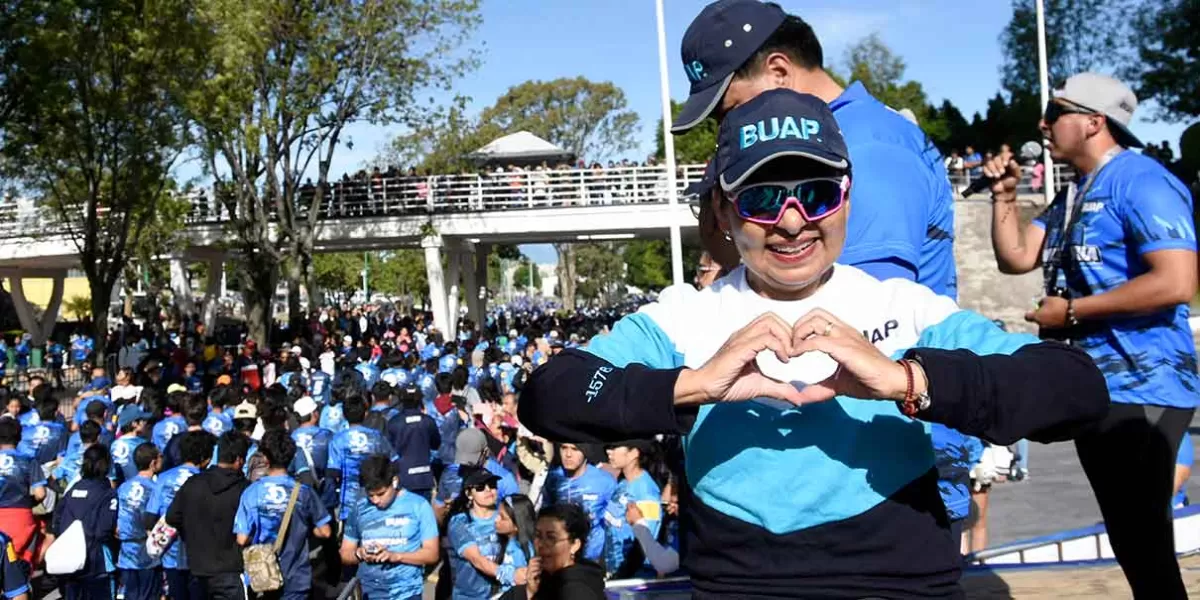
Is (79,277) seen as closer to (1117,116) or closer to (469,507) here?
(469,507)

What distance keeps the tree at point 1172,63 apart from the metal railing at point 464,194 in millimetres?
20866

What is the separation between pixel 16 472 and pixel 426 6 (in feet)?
66.6

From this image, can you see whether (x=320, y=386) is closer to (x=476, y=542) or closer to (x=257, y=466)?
(x=257, y=466)

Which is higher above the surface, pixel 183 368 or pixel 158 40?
pixel 158 40

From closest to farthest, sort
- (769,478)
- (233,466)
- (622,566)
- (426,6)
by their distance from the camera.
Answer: (769,478) < (622,566) < (233,466) < (426,6)

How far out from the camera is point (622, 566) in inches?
282

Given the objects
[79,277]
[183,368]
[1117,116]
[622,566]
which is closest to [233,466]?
[622,566]

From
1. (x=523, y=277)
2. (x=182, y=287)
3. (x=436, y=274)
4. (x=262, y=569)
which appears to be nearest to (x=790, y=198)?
(x=262, y=569)

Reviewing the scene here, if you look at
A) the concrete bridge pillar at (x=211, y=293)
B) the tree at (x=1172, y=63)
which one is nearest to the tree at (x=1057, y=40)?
the tree at (x=1172, y=63)

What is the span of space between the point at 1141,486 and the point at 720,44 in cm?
178

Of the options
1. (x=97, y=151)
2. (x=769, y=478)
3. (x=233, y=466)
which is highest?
(x=97, y=151)

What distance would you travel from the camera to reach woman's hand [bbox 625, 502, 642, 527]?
6980mm

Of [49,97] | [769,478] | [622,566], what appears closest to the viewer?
[769,478]

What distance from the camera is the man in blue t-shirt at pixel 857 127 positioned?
2.53 metres
